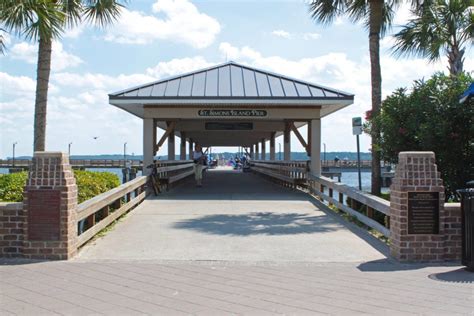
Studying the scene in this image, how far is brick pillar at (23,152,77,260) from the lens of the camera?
23.6ft

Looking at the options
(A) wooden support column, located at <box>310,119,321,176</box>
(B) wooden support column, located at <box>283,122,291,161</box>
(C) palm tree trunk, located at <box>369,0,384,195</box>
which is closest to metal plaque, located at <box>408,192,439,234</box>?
(C) palm tree trunk, located at <box>369,0,384,195</box>

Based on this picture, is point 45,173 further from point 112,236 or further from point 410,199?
point 410,199

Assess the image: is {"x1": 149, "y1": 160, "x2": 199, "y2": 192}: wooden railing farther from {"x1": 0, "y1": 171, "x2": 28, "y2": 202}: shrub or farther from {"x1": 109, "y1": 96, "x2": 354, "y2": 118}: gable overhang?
{"x1": 0, "y1": 171, "x2": 28, "y2": 202}: shrub

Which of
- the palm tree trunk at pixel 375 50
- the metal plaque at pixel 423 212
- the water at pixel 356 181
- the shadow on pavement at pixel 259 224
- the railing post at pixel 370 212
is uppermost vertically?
the palm tree trunk at pixel 375 50

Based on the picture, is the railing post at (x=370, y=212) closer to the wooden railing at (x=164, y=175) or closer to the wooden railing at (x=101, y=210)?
the wooden railing at (x=101, y=210)

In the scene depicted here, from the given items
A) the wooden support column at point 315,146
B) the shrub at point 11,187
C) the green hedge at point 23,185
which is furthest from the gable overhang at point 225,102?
the shrub at point 11,187

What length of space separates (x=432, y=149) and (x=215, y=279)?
6446 millimetres

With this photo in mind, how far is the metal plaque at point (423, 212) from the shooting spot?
7301 millimetres

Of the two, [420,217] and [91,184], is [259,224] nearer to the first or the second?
[91,184]

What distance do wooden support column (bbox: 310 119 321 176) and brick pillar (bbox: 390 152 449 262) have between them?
1118 cm

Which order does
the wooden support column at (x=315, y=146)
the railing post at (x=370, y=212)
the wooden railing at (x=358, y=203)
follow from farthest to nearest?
the wooden support column at (x=315, y=146) → the railing post at (x=370, y=212) → the wooden railing at (x=358, y=203)

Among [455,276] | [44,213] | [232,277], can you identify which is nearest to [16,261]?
[44,213]

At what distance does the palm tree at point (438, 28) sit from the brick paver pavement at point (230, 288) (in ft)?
35.1

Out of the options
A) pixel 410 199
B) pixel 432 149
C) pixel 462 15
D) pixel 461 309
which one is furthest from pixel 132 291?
pixel 462 15
